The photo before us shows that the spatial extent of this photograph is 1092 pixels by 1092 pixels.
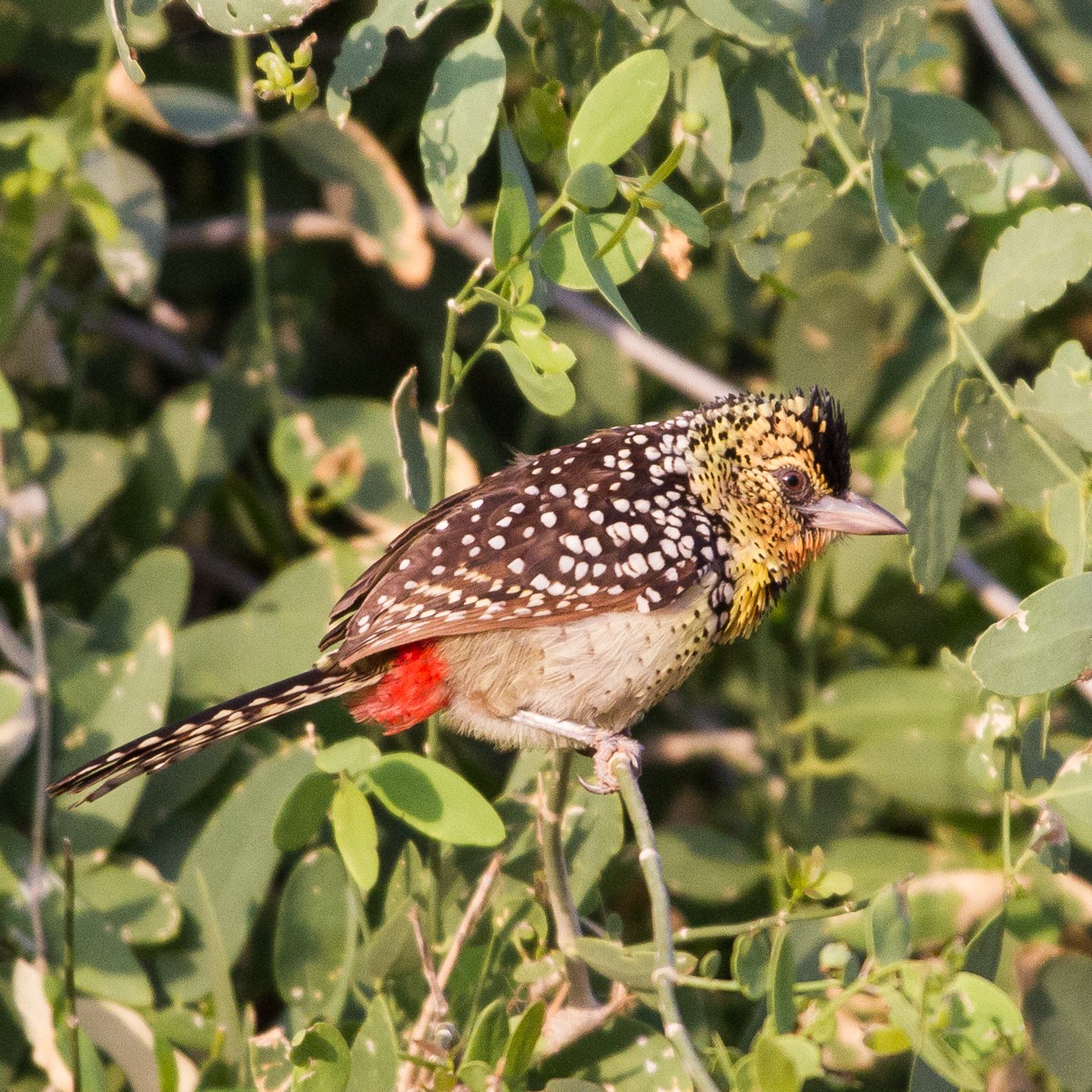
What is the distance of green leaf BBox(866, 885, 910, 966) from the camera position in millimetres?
1783

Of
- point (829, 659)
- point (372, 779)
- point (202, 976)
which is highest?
point (372, 779)

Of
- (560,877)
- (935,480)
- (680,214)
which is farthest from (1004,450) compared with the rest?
(560,877)

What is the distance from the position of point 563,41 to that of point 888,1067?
7.15 ft

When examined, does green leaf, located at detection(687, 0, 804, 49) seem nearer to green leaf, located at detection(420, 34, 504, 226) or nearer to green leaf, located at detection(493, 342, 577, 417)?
green leaf, located at detection(420, 34, 504, 226)

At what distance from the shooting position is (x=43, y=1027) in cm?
247

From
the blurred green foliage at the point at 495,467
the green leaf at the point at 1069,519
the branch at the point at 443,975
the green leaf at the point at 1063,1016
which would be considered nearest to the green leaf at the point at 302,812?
the blurred green foliage at the point at 495,467

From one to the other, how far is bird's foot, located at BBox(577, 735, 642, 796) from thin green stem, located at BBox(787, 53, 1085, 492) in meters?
0.86

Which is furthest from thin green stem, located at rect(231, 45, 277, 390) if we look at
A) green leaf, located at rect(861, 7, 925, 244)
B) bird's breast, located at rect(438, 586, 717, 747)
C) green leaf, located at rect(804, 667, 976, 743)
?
green leaf, located at rect(861, 7, 925, 244)

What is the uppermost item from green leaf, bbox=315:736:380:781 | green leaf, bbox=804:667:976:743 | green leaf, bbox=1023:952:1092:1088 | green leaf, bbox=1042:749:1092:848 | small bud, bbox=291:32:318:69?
small bud, bbox=291:32:318:69

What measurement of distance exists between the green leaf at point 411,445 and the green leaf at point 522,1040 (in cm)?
82

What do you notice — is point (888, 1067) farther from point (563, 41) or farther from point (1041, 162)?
point (563, 41)

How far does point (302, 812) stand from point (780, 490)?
1.17 m

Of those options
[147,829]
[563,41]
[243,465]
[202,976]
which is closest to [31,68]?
[243,465]

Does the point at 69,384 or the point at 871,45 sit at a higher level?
the point at 871,45
